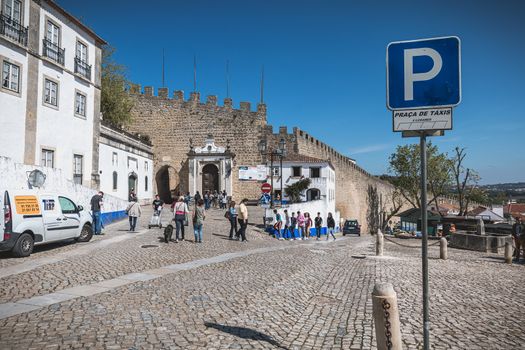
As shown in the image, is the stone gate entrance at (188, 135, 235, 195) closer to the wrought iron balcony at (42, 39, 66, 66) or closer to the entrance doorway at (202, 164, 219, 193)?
the entrance doorway at (202, 164, 219, 193)

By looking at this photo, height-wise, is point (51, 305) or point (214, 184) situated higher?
point (214, 184)

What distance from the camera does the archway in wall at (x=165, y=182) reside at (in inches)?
1411

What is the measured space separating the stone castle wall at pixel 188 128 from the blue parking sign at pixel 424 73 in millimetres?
31344

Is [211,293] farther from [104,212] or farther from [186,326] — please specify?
[104,212]

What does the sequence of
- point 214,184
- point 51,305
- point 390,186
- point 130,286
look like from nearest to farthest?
point 51,305 → point 130,286 → point 214,184 → point 390,186

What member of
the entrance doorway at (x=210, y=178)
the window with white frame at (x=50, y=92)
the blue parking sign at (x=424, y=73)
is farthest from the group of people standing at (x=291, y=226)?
the blue parking sign at (x=424, y=73)

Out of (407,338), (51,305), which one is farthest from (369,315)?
(51,305)

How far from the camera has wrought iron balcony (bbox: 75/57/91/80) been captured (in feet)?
62.8

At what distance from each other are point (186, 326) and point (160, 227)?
40.9 feet

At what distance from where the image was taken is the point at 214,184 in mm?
33625

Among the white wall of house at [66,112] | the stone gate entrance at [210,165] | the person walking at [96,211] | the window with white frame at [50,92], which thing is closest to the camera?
the person walking at [96,211]

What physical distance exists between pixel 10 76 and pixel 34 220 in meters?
8.13

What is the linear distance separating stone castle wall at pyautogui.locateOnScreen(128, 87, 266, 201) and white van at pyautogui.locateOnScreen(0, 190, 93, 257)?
76.7 ft

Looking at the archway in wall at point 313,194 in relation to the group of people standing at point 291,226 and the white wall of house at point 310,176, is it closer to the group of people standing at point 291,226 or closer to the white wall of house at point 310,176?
the white wall of house at point 310,176
